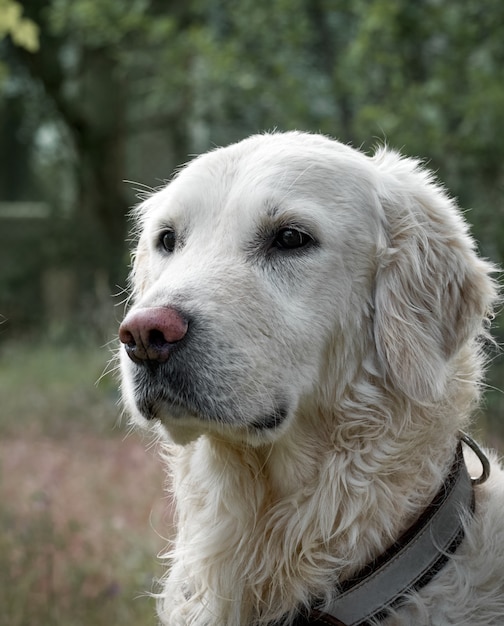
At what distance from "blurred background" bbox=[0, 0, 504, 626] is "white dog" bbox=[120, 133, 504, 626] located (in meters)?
0.70

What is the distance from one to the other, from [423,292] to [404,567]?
31.4 inches

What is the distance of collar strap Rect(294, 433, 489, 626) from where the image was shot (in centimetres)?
245

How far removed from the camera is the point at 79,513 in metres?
5.36

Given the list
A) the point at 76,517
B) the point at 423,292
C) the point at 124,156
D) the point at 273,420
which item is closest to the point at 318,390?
the point at 273,420

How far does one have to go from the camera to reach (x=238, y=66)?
9.20m

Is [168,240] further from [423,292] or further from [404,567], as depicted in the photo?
[404,567]

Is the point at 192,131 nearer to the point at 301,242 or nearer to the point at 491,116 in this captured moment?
the point at 491,116

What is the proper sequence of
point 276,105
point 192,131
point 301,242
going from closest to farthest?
point 301,242
point 276,105
point 192,131

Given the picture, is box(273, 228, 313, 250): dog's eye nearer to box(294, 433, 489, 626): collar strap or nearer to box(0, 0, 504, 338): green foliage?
box(294, 433, 489, 626): collar strap

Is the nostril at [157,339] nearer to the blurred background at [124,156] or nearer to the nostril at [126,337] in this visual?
the nostril at [126,337]

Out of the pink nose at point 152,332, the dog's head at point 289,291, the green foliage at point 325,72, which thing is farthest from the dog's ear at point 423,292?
the green foliage at point 325,72

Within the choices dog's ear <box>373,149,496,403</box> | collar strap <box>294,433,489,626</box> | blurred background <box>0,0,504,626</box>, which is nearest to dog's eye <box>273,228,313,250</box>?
dog's ear <box>373,149,496,403</box>

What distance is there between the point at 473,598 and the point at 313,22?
8352mm

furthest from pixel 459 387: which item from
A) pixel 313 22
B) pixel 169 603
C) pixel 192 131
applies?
pixel 192 131
